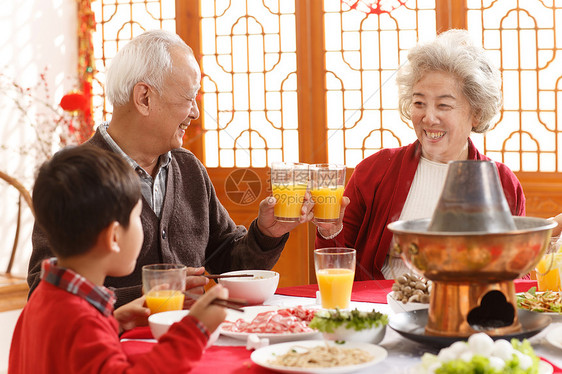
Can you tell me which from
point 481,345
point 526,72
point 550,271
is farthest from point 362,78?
point 481,345

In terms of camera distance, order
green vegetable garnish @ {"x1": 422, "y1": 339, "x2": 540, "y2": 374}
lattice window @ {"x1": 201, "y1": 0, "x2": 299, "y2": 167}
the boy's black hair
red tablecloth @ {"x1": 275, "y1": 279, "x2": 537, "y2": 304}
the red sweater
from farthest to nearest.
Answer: lattice window @ {"x1": 201, "y1": 0, "x2": 299, "y2": 167} → red tablecloth @ {"x1": 275, "y1": 279, "x2": 537, "y2": 304} → the boy's black hair → the red sweater → green vegetable garnish @ {"x1": 422, "y1": 339, "x2": 540, "y2": 374}

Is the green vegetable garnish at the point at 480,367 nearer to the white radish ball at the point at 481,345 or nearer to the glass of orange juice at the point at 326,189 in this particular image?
the white radish ball at the point at 481,345

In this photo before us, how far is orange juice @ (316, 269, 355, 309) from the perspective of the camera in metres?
1.71

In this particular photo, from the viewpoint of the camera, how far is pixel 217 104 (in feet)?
14.0

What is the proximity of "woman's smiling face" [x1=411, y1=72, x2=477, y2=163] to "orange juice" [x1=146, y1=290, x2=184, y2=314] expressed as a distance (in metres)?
1.31

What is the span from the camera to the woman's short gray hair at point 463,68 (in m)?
2.59

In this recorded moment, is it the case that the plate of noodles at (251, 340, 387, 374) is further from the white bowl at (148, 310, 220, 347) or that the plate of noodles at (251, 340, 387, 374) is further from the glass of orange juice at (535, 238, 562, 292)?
the glass of orange juice at (535, 238, 562, 292)

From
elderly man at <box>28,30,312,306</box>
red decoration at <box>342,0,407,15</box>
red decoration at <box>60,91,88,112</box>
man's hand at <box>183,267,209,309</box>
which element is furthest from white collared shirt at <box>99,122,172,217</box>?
red decoration at <box>342,0,407,15</box>

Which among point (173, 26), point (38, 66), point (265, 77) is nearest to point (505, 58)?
point (265, 77)

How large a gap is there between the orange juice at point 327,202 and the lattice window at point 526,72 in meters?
2.03

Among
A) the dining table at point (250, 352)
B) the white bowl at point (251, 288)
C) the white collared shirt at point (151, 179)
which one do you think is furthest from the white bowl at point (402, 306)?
the white collared shirt at point (151, 179)

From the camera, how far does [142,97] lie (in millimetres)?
2268

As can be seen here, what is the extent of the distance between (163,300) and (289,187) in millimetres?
576

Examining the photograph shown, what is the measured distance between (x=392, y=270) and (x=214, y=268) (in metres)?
0.61
